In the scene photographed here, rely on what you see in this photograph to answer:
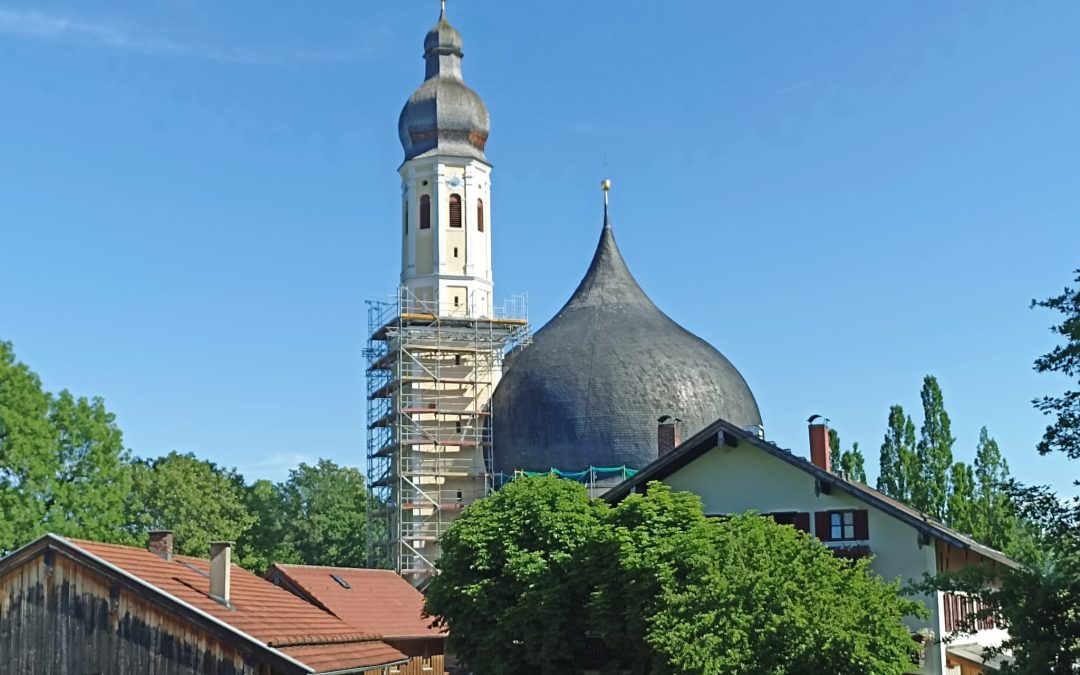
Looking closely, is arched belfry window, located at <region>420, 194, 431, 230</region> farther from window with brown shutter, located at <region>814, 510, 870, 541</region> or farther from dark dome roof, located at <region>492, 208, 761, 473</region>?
window with brown shutter, located at <region>814, 510, 870, 541</region>

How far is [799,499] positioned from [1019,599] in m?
14.6

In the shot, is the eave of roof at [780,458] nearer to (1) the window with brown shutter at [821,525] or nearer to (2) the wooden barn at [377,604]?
(1) the window with brown shutter at [821,525]

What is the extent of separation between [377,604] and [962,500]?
29709mm

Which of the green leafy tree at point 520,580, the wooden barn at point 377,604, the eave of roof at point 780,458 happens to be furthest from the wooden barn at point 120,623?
the eave of roof at point 780,458

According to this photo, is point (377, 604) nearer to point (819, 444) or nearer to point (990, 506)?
point (819, 444)

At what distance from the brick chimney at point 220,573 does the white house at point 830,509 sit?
12910mm

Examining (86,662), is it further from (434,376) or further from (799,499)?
(434,376)

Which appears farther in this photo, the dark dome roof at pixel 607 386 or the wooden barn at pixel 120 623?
the dark dome roof at pixel 607 386

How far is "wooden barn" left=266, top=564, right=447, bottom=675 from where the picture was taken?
41500 millimetres

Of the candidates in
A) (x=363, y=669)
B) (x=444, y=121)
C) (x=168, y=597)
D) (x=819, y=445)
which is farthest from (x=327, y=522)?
(x=168, y=597)

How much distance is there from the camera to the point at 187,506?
65188 mm

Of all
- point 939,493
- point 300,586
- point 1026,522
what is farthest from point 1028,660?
point 939,493

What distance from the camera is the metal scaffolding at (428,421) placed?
66438 mm

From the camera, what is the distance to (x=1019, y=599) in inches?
947
